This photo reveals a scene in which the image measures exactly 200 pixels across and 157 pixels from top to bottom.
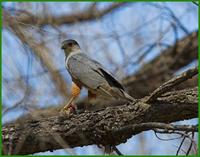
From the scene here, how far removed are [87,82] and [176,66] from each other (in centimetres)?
383

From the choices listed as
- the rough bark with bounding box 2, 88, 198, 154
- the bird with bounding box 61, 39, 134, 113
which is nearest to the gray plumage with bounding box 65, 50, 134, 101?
the bird with bounding box 61, 39, 134, 113

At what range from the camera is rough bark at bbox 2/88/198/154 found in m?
4.16

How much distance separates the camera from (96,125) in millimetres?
4285

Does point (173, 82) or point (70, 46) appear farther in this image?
point (70, 46)

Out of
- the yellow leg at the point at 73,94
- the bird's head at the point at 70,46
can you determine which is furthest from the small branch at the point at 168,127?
the bird's head at the point at 70,46

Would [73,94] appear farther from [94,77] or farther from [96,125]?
[96,125]

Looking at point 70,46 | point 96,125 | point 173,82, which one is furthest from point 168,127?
point 70,46

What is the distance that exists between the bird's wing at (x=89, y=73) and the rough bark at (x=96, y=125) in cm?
104

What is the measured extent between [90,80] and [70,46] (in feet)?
3.51

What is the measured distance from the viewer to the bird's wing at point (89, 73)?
5488 millimetres

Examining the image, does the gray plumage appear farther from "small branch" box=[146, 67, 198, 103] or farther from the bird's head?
"small branch" box=[146, 67, 198, 103]

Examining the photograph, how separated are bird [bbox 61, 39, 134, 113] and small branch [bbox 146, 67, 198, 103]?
916 millimetres

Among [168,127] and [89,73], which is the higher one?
[89,73]

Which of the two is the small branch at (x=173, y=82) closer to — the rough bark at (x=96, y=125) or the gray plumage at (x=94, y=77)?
the rough bark at (x=96, y=125)
